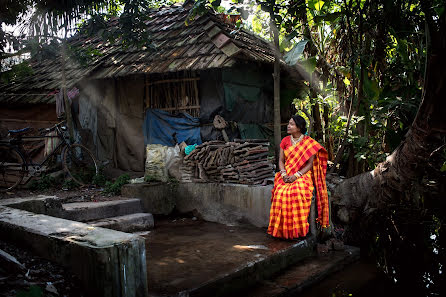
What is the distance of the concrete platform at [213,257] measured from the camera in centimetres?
352

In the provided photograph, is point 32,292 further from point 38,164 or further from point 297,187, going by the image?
point 38,164

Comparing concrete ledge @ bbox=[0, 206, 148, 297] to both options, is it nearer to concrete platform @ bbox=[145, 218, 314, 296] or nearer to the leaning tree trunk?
concrete platform @ bbox=[145, 218, 314, 296]

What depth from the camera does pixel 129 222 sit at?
19.1ft

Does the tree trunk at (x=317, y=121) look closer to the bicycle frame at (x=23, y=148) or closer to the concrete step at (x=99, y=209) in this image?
the concrete step at (x=99, y=209)

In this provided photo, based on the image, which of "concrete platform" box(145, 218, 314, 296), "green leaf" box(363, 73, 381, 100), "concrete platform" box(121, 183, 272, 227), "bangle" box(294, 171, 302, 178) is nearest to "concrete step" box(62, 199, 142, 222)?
"concrete platform" box(121, 183, 272, 227)

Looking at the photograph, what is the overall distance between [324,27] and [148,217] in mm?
5664

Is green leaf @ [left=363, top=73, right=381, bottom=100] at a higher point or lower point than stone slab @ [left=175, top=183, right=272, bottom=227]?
higher

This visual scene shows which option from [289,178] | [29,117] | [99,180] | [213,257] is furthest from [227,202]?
[29,117]

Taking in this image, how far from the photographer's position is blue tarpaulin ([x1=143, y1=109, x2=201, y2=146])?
8719 mm

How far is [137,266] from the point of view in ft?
9.22

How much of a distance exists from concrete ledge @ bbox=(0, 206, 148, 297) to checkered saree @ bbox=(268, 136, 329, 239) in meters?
2.47

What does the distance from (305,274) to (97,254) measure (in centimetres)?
258

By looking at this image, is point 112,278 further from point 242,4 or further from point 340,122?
point 340,122

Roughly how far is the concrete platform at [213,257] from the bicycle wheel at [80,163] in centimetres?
345
